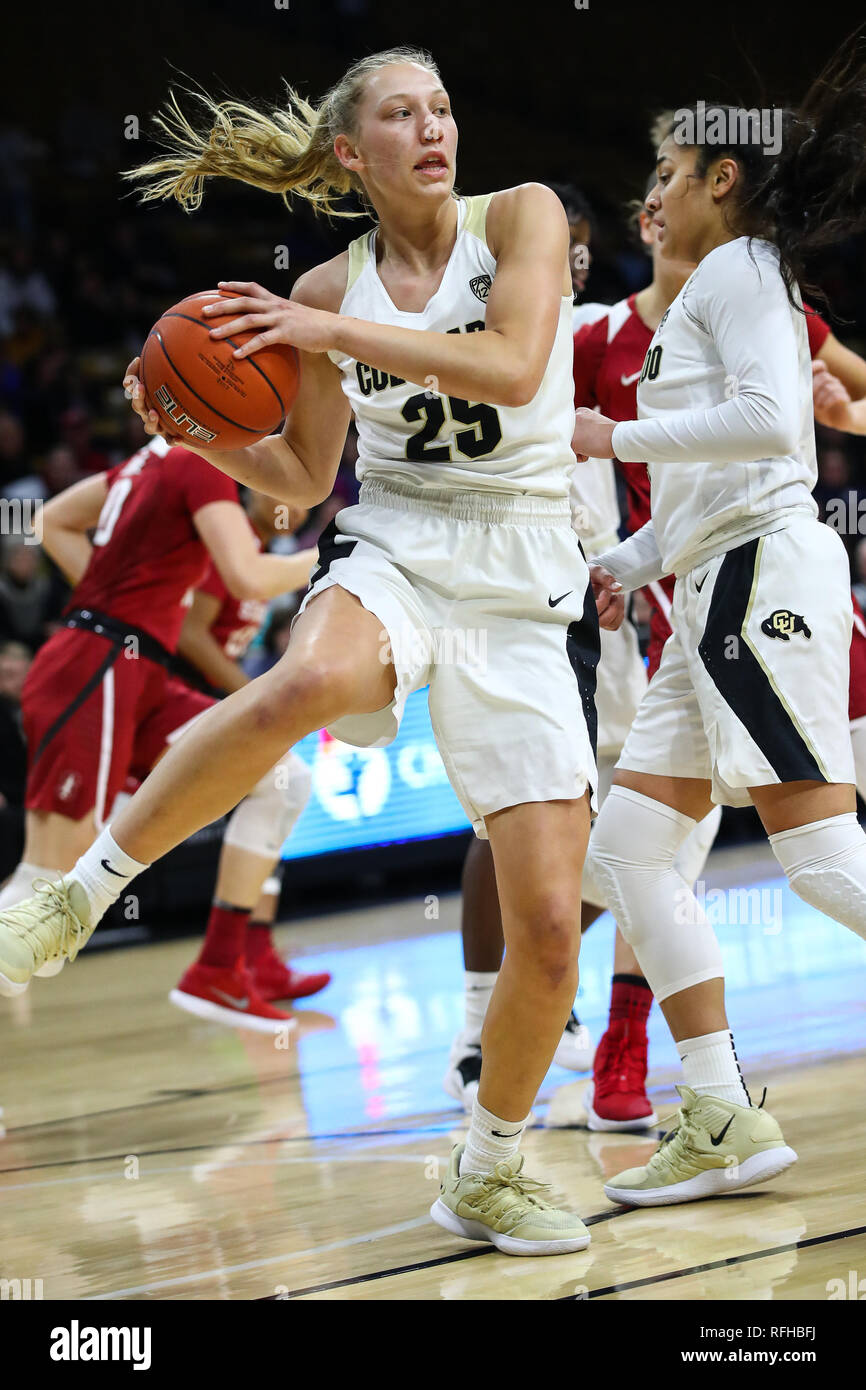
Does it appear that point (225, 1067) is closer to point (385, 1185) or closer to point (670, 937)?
point (385, 1185)

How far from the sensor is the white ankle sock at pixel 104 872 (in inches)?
105

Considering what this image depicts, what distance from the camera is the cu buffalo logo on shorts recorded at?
279cm

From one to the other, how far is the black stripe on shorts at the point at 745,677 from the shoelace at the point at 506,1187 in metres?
0.86

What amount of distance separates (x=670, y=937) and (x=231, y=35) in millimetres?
13281

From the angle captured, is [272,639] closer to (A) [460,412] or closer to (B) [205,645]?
(B) [205,645]

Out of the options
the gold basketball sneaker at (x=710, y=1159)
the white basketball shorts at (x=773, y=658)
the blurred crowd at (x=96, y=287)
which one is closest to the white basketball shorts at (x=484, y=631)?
the white basketball shorts at (x=773, y=658)

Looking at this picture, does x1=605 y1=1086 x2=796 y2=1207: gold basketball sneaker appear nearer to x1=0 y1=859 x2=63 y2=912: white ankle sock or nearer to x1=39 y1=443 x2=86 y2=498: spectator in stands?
x1=0 y1=859 x2=63 y2=912: white ankle sock

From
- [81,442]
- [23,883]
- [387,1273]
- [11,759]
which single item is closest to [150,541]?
[23,883]

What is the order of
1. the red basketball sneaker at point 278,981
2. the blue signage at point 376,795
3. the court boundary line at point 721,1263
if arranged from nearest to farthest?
the court boundary line at point 721,1263 < the red basketball sneaker at point 278,981 < the blue signage at point 376,795

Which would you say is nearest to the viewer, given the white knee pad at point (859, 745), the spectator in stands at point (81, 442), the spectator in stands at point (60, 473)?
the white knee pad at point (859, 745)

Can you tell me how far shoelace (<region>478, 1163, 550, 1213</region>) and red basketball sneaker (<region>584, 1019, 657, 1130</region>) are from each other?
0.77 metres

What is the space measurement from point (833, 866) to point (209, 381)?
1390mm

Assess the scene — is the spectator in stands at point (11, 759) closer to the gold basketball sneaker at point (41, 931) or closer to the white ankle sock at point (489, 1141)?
the gold basketball sneaker at point (41, 931)
